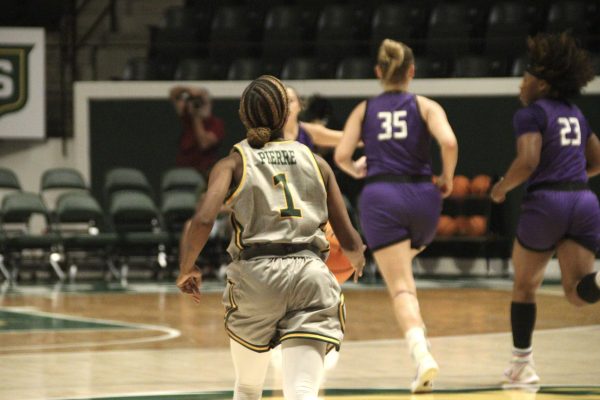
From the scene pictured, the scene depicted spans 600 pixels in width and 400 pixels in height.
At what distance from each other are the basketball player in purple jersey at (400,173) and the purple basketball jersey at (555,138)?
0.43 meters

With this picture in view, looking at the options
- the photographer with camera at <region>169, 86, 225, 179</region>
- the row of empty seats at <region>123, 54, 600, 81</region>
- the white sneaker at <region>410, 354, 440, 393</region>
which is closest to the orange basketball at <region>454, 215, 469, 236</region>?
the row of empty seats at <region>123, 54, 600, 81</region>

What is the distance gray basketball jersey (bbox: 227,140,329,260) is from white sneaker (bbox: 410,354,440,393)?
2.06 m

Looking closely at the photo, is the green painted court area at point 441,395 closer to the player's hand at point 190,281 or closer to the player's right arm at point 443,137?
the player's right arm at point 443,137

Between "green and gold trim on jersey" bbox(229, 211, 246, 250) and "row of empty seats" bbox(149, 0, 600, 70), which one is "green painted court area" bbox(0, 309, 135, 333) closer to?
"green and gold trim on jersey" bbox(229, 211, 246, 250)

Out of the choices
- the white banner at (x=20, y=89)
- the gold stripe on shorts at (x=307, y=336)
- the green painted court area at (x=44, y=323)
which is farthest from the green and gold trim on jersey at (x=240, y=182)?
the white banner at (x=20, y=89)

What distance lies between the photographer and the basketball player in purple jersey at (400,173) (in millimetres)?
6691

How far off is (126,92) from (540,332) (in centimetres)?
981

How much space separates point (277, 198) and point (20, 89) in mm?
14149

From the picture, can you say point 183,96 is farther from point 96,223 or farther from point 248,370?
point 248,370

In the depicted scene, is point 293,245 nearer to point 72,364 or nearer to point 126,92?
point 72,364

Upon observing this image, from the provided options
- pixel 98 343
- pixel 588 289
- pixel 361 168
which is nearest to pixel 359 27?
pixel 98 343

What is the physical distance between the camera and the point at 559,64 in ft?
22.1

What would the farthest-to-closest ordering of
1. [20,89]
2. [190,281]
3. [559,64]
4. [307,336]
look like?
[20,89] < [559,64] < [190,281] < [307,336]

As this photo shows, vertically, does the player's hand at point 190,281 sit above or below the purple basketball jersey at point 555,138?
below
